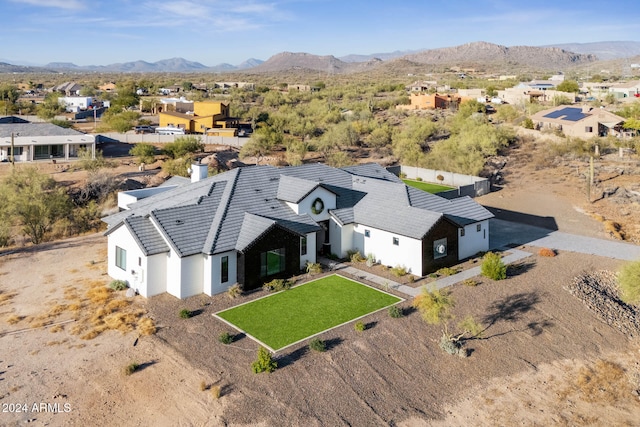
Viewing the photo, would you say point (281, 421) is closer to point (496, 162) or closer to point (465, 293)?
point (465, 293)

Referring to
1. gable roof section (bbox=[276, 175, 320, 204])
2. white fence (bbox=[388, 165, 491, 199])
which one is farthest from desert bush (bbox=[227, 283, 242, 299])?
white fence (bbox=[388, 165, 491, 199])

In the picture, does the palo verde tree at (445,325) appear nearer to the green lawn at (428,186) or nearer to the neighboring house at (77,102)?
the green lawn at (428,186)

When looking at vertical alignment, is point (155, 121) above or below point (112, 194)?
above

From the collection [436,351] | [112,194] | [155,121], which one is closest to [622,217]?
[436,351]

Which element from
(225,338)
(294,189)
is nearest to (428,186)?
(294,189)

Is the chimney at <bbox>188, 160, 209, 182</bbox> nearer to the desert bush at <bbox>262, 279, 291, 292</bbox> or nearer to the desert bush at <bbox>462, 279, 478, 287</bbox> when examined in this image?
the desert bush at <bbox>262, 279, 291, 292</bbox>
